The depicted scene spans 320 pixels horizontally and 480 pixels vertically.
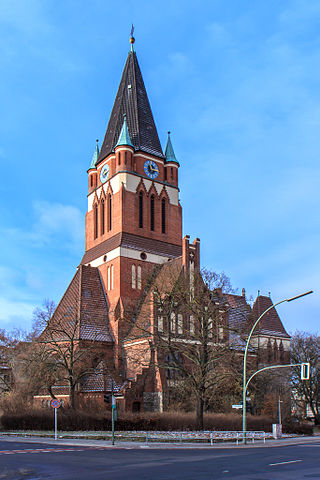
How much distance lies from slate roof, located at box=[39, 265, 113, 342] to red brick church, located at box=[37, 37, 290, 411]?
0.11 meters

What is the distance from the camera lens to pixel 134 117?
200 feet

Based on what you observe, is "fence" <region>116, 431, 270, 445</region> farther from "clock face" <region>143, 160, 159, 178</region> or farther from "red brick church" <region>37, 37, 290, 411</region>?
"clock face" <region>143, 160, 159, 178</region>

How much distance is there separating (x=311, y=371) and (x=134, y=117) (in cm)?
3610

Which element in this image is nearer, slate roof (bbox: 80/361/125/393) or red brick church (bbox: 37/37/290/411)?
slate roof (bbox: 80/361/125/393)

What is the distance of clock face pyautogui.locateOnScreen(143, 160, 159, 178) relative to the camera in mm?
58906

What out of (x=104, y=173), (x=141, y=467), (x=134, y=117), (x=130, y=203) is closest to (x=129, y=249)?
(x=130, y=203)

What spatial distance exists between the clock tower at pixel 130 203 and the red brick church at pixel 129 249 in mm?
107

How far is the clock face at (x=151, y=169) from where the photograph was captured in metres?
58.9

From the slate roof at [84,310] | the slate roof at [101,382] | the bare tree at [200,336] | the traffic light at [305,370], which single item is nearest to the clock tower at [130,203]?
the slate roof at [84,310]

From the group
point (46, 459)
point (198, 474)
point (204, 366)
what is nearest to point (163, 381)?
point (204, 366)

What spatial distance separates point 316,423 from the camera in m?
63.4

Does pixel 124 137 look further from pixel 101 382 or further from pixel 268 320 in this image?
pixel 268 320

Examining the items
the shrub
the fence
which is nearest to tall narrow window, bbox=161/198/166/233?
the shrub

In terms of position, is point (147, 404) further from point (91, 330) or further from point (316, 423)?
point (316, 423)
